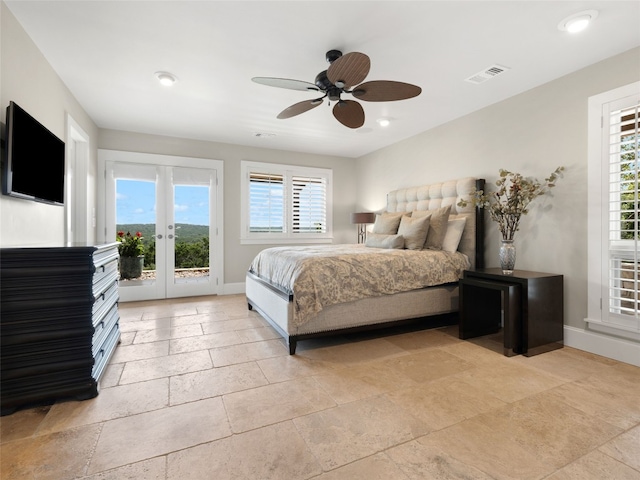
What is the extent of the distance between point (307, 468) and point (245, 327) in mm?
2216

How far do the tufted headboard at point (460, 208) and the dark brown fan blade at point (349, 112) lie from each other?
166cm

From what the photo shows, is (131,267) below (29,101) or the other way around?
below

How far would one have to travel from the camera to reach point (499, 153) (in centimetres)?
362

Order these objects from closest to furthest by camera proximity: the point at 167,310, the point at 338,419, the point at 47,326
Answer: the point at 338,419 < the point at 47,326 < the point at 167,310

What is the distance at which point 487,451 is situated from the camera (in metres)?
1.54

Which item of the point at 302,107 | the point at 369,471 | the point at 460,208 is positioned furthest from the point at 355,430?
the point at 460,208

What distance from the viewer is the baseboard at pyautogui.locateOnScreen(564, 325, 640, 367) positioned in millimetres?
2541

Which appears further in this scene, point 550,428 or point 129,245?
point 129,245

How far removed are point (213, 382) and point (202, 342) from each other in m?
0.88

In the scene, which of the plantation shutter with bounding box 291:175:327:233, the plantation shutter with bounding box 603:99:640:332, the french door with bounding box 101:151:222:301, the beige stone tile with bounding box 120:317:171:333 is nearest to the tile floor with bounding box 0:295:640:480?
the plantation shutter with bounding box 603:99:640:332

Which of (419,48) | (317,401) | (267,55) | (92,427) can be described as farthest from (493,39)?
(92,427)

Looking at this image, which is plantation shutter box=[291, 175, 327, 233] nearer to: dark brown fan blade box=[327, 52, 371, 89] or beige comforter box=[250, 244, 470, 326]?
beige comforter box=[250, 244, 470, 326]

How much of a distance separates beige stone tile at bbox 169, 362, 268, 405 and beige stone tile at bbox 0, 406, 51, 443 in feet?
2.23

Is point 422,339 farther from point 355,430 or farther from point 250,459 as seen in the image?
point 250,459
